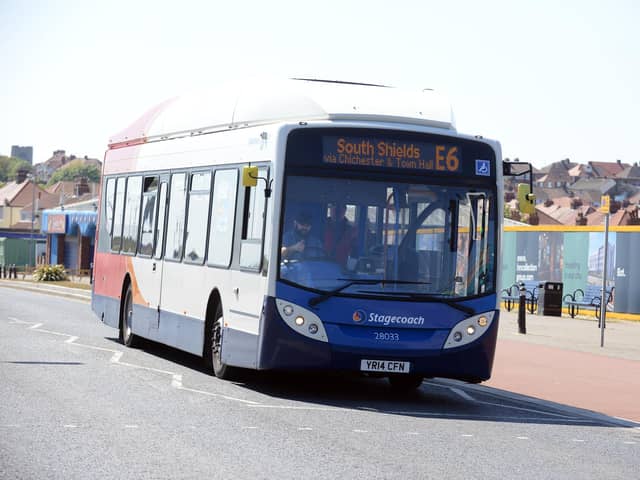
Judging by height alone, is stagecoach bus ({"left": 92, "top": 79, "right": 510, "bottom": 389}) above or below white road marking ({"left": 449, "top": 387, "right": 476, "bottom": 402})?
above

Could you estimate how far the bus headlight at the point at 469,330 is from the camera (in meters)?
14.8

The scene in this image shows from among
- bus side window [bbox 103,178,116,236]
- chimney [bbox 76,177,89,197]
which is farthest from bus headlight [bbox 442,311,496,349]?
chimney [bbox 76,177,89,197]

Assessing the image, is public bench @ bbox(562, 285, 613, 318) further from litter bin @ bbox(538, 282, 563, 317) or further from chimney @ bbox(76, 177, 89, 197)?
chimney @ bbox(76, 177, 89, 197)

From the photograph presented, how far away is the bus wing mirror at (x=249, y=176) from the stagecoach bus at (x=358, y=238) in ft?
0.07

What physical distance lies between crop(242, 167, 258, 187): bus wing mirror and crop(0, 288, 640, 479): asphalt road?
2.29 m

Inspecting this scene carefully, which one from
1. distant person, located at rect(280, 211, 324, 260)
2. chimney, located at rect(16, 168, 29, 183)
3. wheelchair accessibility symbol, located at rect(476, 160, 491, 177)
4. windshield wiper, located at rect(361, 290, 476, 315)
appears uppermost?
chimney, located at rect(16, 168, 29, 183)

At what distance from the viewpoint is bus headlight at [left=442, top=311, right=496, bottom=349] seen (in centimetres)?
1484

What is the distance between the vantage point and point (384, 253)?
14.7 m

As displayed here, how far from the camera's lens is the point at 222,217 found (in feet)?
54.1

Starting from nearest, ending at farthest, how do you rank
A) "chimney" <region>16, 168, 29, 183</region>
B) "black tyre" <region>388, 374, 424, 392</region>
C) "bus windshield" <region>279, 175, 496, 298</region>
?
"bus windshield" <region>279, 175, 496, 298</region> < "black tyre" <region>388, 374, 424, 392</region> < "chimney" <region>16, 168, 29, 183</region>

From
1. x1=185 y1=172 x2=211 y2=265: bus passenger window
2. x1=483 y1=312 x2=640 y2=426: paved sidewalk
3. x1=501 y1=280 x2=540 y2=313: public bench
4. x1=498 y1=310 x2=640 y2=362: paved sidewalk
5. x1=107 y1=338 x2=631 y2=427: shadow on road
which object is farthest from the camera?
x1=501 y1=280 x2=540 y2=313: public bench

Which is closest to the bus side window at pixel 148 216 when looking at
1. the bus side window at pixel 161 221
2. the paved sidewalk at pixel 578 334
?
the bus side window at pixel 161 221

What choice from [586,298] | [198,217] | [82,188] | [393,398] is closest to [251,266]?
[393,398]

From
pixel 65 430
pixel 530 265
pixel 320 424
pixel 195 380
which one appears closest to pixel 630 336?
pixel 530 265
